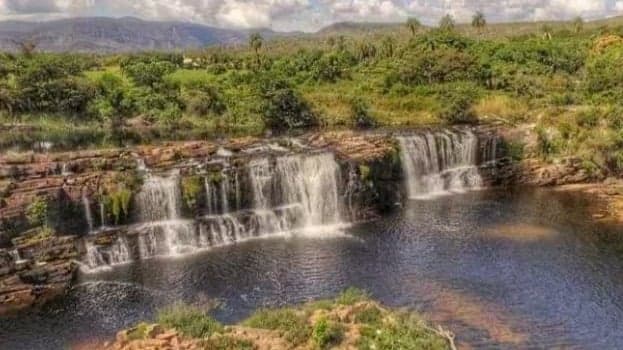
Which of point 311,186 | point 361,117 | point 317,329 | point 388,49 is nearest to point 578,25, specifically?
point 388,49

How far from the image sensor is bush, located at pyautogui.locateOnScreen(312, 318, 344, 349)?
68.5 feet

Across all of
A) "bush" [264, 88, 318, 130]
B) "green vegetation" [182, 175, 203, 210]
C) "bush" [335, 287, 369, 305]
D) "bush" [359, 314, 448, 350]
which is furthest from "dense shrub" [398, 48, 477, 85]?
"bush" [359, 314, 448, 350]

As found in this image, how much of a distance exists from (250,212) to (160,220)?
5.47 m

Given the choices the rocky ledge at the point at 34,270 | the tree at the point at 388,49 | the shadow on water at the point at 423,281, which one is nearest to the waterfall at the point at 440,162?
the shadow on water at the point at 423,281

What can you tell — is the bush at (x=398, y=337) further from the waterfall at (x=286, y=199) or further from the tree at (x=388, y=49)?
the tree at (x=388, y=49)

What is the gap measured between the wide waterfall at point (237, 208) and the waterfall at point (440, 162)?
815 centimetres

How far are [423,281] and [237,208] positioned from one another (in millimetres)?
13822

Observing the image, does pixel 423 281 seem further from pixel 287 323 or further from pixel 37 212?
pixel 37 212

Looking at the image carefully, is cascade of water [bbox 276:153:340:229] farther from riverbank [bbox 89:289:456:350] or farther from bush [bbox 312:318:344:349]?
bush [bbox 312:318:344:349]

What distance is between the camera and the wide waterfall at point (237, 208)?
3488 centimetres

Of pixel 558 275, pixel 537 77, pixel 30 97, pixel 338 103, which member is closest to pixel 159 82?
pixel 30 97

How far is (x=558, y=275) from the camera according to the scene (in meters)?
31.2

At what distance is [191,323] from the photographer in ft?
74.4

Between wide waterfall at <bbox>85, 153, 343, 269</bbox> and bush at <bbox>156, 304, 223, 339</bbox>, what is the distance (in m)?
11.4
